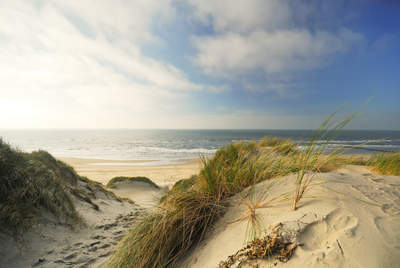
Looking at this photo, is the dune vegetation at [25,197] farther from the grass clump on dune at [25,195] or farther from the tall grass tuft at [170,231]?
the tall grass tuft at [170,231]

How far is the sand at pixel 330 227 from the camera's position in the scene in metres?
1.06

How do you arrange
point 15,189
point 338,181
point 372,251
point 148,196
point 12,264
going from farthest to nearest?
point 148,196, point 15,189, point 12,264, point 338,181, point 372,251

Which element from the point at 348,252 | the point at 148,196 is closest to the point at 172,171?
the point at 148,196

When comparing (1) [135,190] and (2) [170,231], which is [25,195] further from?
(1) [135,190]

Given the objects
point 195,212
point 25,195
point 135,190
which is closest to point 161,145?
point 135,190

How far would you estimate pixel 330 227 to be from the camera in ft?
4.16

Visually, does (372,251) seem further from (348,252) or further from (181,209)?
(181,209)

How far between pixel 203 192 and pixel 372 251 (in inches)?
58.2

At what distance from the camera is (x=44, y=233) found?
2.76 m

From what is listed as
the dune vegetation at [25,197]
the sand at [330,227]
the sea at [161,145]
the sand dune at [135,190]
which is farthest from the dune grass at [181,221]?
the sand dune at [135,190]

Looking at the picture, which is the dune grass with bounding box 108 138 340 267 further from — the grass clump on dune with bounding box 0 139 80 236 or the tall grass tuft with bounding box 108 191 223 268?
the grass clump on dune with bounding box 0 139 80 236

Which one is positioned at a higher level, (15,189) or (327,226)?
(327,226)

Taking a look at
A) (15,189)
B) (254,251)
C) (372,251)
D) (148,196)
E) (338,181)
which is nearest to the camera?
(372,251)

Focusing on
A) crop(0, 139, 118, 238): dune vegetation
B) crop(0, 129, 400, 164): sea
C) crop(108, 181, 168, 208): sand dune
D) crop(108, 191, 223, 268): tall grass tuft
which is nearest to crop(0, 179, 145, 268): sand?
crop(0, 139, 118, 238): dune vegetation
